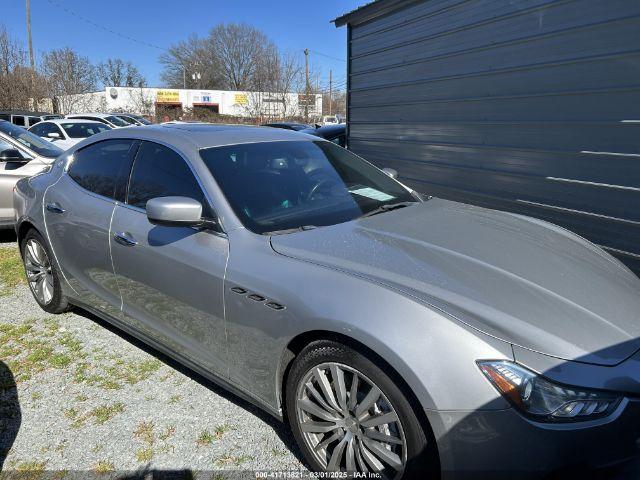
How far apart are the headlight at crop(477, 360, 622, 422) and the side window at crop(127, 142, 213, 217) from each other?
1.68m

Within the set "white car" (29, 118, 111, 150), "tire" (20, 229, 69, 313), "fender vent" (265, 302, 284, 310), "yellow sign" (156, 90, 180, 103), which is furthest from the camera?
"yellow sign" (156, 90, 180, 103)

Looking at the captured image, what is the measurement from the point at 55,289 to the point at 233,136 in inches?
79.8

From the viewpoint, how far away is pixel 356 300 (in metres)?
1.89

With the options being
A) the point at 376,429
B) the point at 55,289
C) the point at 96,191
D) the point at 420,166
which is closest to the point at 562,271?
the point at 376,429

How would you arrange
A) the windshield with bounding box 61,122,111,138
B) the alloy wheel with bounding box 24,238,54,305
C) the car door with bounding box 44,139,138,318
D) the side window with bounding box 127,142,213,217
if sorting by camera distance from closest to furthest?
1. the side window with bounding box 127,142,213,217
2. the car door with bounding box 44,139,138,318
3. the alloy wheel with bounding box 24,238,54,305
4. the windshield with bounding box 61,122,111,138

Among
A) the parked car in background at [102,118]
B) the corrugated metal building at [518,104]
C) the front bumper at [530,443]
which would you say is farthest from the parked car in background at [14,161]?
the parked car in background at [102,118]

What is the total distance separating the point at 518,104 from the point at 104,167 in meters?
3.89

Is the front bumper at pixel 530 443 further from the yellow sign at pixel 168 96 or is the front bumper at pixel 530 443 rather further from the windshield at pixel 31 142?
the yellow sign at pixel 168 96

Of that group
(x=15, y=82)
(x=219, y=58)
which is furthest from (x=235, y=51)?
(x=15, y=82)

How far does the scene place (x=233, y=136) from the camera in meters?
3.06

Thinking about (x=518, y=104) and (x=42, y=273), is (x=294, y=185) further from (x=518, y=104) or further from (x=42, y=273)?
(x=518, y=104)

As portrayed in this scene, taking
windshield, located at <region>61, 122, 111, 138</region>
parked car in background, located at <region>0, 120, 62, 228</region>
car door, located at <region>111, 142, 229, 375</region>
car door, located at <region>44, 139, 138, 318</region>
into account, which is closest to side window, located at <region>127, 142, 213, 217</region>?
car door, located at <region>111, 142, 229, 375</region>

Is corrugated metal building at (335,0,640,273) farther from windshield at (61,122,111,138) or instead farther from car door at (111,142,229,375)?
windshield at (61,122,111,138)

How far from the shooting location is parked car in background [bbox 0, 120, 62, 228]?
5871 mm
